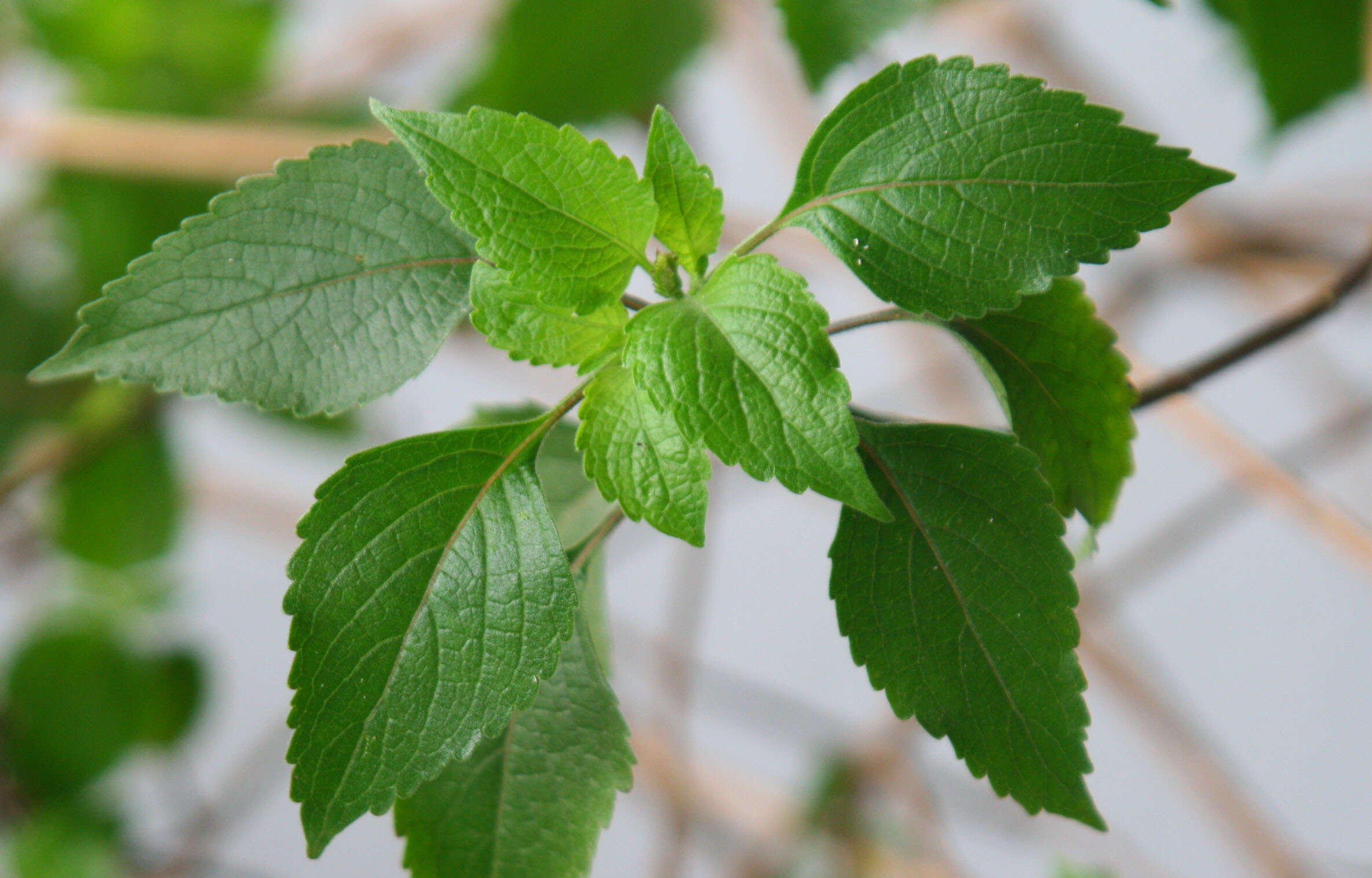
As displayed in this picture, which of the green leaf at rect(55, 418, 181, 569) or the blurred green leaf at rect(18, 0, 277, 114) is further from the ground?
the blurred green leaf at rect(18, 0, 277, 114)

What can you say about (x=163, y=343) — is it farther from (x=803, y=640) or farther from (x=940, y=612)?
(x=803, y=640)

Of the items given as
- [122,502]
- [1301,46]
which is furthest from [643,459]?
[122,502]

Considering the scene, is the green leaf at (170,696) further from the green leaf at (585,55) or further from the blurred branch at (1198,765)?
the blurred branch at (1198,765)

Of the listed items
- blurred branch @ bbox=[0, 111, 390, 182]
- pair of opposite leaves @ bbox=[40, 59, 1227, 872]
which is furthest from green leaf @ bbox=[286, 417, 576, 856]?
blurred branch @ bbox=[0, 111, 390, 182]

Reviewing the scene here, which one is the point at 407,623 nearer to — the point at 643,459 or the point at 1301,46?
the point at 643,459

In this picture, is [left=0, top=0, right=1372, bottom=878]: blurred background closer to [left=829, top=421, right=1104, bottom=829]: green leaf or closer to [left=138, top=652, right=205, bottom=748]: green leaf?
[left=138, top=652, right=205, bottom=748]: green leaf

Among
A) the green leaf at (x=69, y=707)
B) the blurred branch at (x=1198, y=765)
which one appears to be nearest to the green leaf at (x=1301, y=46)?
the blurred branch at (x=1198, y=765)

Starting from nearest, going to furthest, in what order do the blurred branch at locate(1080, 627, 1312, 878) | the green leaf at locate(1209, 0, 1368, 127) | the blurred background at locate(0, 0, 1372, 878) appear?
the green leaf at locate(1209, 0, 1368, 127)
the blurred background at locate(0, 0, 1372, 878)
the blurred branch at locate(1080, 627, 1312, 878)
